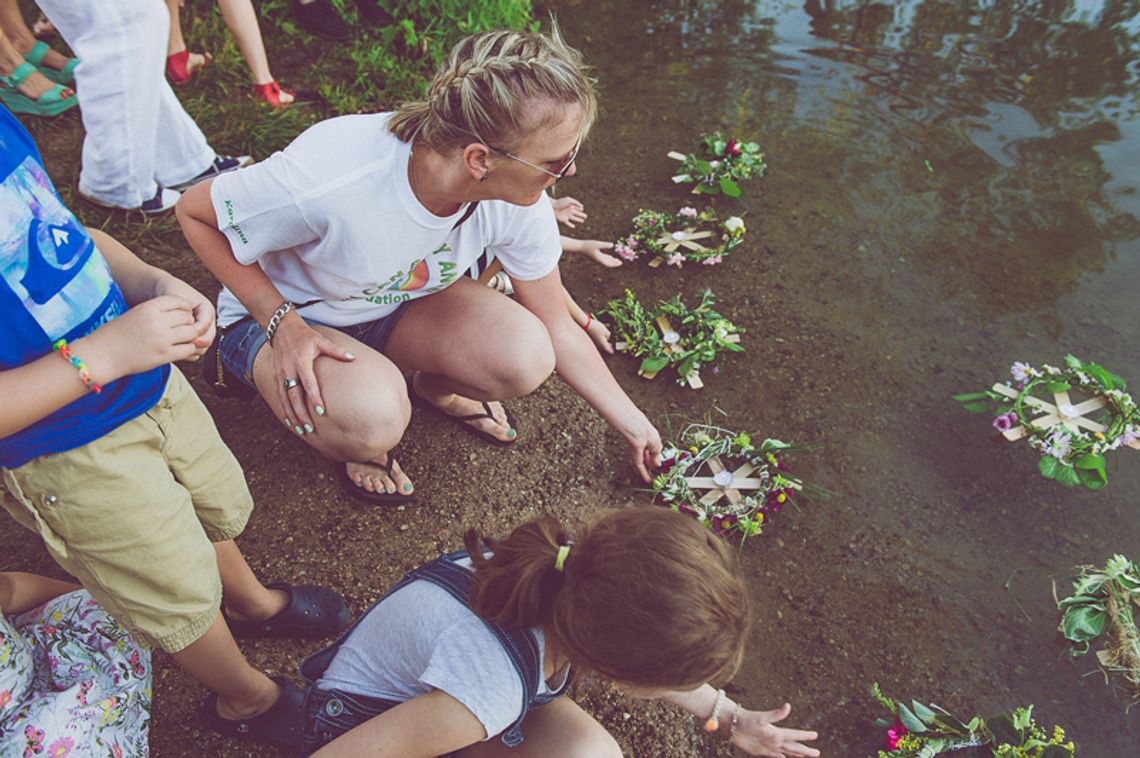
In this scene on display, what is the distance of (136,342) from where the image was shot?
1380 mm

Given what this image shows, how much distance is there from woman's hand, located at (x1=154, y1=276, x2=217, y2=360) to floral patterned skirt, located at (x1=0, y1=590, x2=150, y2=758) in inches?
23.2

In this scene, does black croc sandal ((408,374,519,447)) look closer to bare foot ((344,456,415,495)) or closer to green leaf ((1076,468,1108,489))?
bare foot ((344,456,415,495))

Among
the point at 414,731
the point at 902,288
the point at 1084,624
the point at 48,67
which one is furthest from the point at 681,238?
the point at 48,67

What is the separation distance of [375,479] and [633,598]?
1264 millimetres

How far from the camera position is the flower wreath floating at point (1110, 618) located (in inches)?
81.5

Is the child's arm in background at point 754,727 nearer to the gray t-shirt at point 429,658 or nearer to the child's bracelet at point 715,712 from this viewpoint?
the child's bracelet at point 715,712

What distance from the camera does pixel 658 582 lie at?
129cm

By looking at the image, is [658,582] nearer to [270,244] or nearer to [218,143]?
[270,244]

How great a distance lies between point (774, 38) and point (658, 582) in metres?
4.03

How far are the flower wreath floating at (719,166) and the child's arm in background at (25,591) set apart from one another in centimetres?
274

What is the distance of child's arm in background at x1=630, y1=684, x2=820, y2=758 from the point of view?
5.84 feet

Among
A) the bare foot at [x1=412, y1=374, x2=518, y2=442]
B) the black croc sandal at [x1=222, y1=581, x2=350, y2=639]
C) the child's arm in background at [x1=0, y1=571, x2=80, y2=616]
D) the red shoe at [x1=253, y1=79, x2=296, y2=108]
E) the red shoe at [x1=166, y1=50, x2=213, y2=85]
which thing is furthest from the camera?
the red shoe at [x1=166, y1=50, x2=213, y2=85]

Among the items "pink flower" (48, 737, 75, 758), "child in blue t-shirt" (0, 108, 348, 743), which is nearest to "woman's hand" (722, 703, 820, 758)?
"child in blue t-shirt" (0, 108, 348, 743)

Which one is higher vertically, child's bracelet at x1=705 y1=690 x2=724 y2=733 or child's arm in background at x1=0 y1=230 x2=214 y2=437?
child's arm in background at x1=0 y1=230 x2=214 y2=437
